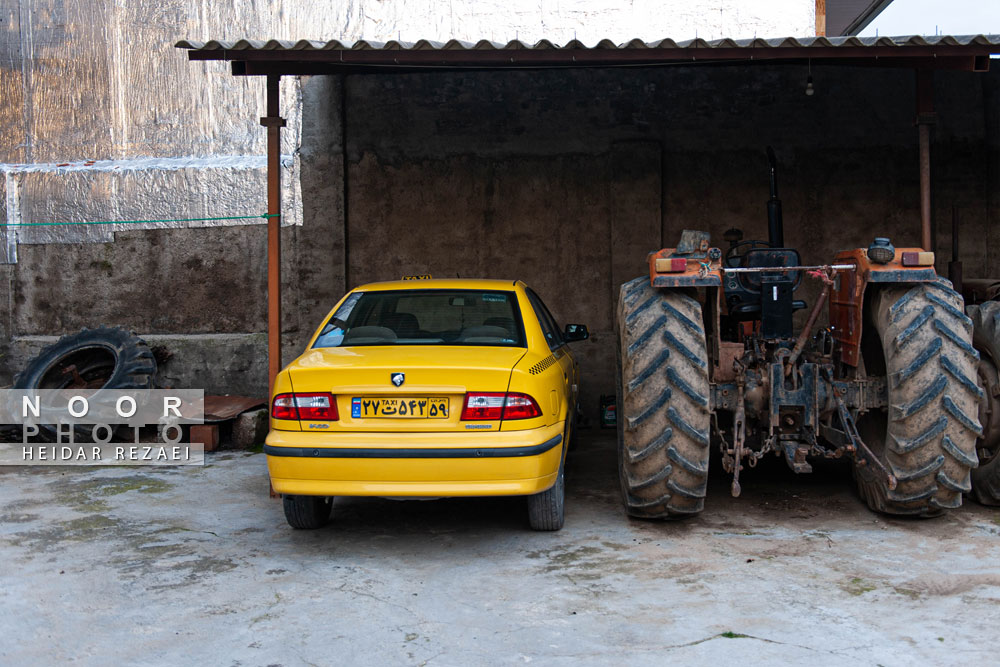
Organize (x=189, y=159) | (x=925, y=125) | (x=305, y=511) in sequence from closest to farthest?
(x=305, y=511) → (x=925, y=125) → (x=189, y=159)

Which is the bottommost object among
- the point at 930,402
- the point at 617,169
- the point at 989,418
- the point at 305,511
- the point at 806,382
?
the point at 305,511

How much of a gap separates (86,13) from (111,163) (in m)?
1.74

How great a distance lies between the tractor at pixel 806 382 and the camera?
17.0 ft

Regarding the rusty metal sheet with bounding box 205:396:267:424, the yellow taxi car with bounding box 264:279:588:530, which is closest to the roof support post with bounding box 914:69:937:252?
the yellow taxi car with bounding box 264:279:588:530

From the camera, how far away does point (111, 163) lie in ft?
33.7

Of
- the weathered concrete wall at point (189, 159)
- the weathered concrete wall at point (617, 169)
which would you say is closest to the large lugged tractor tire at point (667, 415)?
the weathered concrete wall at point (617, 169)

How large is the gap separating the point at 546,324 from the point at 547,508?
1555 mm

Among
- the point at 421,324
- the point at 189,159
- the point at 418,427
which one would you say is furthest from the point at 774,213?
the point at 189,159

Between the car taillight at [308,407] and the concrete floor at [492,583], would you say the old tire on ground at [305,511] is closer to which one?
the concrete floor at [492,583]

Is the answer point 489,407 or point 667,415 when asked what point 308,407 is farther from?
point 667,415

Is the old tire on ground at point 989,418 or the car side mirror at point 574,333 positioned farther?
the car side mirror at point 574,333

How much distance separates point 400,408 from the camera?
4875 millimetres

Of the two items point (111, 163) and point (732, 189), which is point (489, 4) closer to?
point (732, 189)

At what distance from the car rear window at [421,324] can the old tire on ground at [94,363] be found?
3802 millimetres
